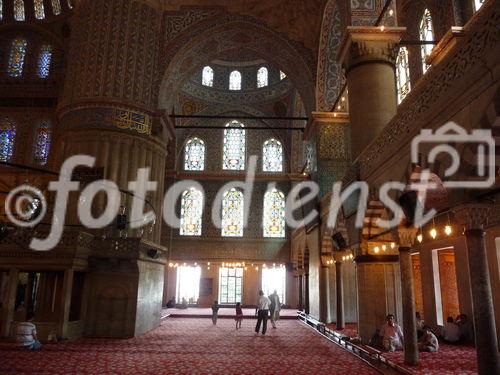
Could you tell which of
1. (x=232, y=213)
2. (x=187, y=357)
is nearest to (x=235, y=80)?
(x=232, y=213)

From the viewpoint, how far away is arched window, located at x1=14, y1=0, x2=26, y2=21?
18.6 metres

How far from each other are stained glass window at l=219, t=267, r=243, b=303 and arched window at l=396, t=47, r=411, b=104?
12204 mm

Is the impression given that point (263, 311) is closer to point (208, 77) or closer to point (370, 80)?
point (370, 80)

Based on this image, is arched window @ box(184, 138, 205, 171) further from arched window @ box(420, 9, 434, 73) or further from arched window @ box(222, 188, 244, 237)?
arched window @ box(420, 9, 434, 73)

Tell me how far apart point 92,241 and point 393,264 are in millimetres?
6616

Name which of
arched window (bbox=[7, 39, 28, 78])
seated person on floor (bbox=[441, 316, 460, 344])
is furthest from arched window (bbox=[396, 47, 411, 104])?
arched window (bbox=[7, 39, 28, 78])

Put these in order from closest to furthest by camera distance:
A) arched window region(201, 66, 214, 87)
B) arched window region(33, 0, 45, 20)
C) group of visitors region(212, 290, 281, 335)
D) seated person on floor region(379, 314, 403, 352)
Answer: seated person on floor region(379, 314, 403, 352) < group of visitors region(212, 290, 281, 335) < arched window region(33, 0, 45, 20) < arched window region(201, 66, 214, 87)

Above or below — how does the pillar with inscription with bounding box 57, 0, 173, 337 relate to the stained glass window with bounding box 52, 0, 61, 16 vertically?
below

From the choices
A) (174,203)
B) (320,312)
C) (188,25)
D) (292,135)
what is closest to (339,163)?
(320,312)

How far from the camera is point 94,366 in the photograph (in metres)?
6.18

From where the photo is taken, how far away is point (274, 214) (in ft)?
71.9

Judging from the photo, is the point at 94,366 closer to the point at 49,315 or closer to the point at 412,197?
the point at 49,315

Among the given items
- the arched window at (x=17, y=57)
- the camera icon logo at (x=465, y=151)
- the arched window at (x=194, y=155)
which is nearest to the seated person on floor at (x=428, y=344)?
the camera icon logo at (x=465, y=151)

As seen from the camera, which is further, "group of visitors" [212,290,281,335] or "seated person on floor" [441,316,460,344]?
"group of visitors" [212,290,281,335]
